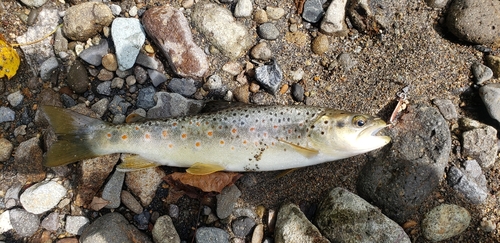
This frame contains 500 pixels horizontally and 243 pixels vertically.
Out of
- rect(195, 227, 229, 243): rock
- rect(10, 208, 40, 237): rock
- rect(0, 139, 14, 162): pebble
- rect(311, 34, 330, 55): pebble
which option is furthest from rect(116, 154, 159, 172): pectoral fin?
rect(311, 34, 330, 55): pebble

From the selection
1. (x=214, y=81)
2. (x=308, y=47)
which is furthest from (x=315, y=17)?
(x=214, y=81)

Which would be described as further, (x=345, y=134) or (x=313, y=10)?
(x=313, y=10)

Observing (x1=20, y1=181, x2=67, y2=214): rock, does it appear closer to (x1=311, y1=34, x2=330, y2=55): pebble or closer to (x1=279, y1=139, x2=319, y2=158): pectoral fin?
(x1=279, y1=139, x2=319, y2=158): pectoral fin

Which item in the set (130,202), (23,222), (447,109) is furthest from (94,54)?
(447,109)

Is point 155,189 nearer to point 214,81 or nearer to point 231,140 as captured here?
point 231,140

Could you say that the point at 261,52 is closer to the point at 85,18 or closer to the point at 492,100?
the point at 85,18

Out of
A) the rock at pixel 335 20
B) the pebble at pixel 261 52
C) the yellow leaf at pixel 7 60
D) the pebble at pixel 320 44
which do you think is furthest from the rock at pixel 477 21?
the yellow leaf at pixel 7 60
